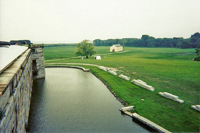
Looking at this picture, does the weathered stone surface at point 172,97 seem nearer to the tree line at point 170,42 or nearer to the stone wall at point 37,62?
the stone wall at point 37,62

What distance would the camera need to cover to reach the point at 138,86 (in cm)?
2208

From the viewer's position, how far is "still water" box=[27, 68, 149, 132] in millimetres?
12273

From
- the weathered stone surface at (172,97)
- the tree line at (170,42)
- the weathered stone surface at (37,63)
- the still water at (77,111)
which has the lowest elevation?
the still water at (77,111)

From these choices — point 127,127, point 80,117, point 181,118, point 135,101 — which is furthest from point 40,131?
point 181,118

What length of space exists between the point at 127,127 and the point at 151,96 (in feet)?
24.0

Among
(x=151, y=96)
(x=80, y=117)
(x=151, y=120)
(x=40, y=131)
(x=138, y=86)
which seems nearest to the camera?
(x=40, y=131)

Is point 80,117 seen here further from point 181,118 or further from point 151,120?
point 181,118

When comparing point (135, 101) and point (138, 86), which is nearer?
point (135, 101)

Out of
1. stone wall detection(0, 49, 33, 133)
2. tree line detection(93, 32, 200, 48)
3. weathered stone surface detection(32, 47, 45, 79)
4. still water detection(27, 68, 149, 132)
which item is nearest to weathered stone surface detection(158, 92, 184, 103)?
still water detection(27, 68, 149, 132)

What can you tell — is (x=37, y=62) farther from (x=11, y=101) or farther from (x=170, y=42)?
(x=170, y=42)

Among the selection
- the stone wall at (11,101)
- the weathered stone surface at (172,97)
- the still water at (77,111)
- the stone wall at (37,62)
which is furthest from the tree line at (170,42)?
the stone wall at (11,101)

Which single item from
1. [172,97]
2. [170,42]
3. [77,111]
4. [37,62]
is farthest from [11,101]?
[170,42]

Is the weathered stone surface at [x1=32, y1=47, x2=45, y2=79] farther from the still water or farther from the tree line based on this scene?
the tree line

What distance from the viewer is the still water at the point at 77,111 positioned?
40.3 feet
